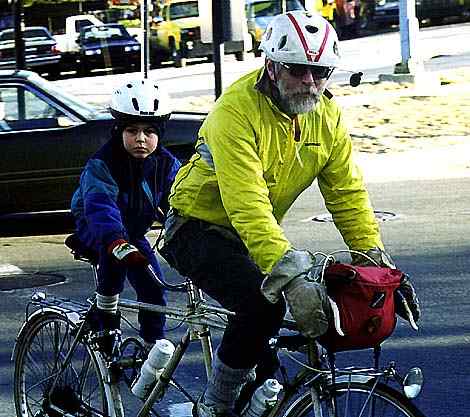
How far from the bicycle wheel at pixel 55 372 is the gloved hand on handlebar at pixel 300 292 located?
53.5 inches

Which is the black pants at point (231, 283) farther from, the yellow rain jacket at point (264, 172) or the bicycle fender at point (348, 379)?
the bicycle fender at point (348, 379)

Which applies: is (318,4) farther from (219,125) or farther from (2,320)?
(219,125)

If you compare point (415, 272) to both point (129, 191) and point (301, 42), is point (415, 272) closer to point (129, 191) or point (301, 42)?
point (129, 191)

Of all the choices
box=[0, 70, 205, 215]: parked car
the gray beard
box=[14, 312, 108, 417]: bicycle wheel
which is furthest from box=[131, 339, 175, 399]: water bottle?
box=[0, 70, 205, 215]: parked car

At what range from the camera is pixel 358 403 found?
3.79 meters

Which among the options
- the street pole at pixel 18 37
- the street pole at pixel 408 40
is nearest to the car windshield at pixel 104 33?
the street pole at pixel 408 40

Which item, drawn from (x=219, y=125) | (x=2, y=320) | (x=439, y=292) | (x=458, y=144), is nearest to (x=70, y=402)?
(x=219, y=125)

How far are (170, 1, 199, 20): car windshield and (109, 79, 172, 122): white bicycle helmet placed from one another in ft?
112

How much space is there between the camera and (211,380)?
4.16 m

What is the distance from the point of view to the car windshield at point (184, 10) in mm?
38500

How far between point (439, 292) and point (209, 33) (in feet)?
22.5

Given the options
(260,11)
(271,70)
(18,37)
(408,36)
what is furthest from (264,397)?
(260,11)

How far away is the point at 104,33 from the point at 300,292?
1367 inches

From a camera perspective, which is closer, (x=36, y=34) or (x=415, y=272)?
(x=415, y=272)
